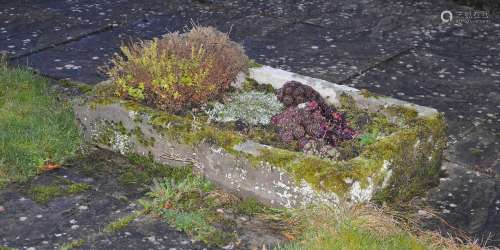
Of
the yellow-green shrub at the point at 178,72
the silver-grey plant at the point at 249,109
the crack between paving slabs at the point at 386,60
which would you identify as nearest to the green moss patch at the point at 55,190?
the yellow-green shrub at the point at 178,72

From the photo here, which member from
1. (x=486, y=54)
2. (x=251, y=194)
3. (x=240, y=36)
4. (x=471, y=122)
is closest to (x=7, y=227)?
(x=251, y=194)

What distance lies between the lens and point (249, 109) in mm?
5758

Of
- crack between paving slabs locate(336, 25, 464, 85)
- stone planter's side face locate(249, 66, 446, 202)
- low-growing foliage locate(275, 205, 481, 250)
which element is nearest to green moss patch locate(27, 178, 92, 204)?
A: low-growing foliage locate(275, 205, 481, 250)

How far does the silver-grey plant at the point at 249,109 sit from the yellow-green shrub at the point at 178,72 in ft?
0.46

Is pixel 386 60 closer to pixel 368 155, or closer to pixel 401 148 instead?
pixel 401 148

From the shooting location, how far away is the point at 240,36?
854cm

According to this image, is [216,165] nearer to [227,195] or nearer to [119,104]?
[227,195]

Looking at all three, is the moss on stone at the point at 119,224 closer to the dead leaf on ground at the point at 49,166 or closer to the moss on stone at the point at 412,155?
the dead leaf on ground at the point at 49,166

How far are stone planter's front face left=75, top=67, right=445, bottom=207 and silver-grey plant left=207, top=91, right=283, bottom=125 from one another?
27 cm

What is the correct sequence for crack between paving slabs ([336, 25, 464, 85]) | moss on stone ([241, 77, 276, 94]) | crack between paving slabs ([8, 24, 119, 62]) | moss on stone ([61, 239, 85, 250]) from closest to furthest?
moss on stone ([61, 239, 85, 250]) → moss on stone ([241, 77, 276, 94]) → crack between paving slabs ([336, 25, 464, 85]) → crack between paving slabs ([8, 24, 119, 62])

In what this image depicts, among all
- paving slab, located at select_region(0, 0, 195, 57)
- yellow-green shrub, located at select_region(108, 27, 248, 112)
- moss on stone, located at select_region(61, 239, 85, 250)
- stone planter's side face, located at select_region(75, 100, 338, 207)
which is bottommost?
paving slab, located at select_region(0, 0, 195, 57)

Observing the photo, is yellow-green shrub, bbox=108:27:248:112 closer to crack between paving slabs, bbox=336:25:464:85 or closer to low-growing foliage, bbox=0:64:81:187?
low-growing foliage, bbox=0:64:81:187

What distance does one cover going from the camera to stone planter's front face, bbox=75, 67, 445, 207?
4.76 metres

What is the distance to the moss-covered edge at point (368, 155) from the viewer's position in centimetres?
474
